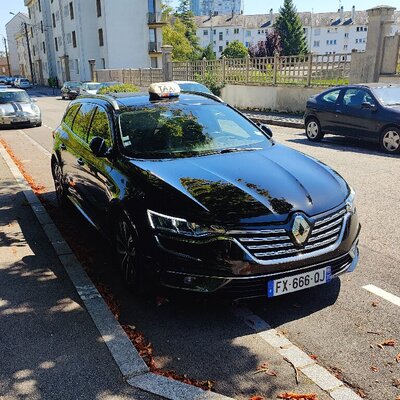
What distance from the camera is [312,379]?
9.61 ft

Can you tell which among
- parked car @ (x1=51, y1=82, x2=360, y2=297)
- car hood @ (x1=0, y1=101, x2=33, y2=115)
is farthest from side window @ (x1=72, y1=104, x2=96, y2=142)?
car hood @ (x1=0, y1=101, x2=33, y2=115)

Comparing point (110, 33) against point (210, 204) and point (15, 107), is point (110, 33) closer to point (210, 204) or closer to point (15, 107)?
point (15, 107)

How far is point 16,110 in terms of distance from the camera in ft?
56.3

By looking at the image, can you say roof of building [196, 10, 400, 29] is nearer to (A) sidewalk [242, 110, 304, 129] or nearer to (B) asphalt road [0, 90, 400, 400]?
(A) sidewalk [242, 110, 304, 129]

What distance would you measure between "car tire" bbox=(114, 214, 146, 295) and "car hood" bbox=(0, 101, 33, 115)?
48.6 ft

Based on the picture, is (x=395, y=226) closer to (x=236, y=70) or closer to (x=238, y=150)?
(x=238, y=150)

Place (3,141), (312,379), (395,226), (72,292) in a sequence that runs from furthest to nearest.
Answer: (3,141), (395,226), (72,292), (312,379)

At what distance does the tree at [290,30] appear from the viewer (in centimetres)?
7356

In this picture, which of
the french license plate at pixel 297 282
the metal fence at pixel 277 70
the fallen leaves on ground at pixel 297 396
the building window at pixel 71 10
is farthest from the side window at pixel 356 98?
the building window at pixel 71 10

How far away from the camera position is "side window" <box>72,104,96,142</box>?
18.0 feet

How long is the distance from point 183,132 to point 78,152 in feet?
5.11

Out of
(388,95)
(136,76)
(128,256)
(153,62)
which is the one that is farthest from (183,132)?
(153,62)

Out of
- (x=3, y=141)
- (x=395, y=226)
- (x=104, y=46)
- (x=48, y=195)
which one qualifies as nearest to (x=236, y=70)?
(x=3, y=141)

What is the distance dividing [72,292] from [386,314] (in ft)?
9.11
